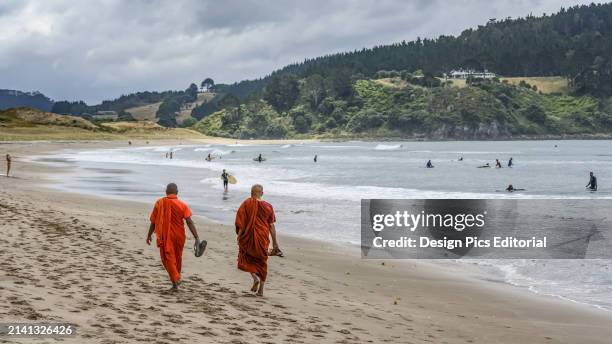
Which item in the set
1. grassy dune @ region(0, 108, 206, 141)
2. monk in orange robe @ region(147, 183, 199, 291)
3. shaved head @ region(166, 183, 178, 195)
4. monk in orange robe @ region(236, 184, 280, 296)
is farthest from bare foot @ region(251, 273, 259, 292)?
grassy dune @ region(0, 108, 206, 141)

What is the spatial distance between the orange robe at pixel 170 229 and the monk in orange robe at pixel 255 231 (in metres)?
0.87

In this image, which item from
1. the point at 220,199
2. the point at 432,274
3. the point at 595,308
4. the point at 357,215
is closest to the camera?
the point at 595,308

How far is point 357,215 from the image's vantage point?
2225 cm

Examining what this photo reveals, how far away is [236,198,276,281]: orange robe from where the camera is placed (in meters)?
9.14

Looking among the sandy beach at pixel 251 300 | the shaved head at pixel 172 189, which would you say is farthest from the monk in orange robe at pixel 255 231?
the shaved head at pixel 172 189

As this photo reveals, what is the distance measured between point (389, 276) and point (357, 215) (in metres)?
9.86

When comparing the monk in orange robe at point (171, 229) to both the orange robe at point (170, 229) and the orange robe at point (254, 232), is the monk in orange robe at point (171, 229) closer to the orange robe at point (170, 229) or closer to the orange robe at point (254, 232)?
the orange robe at point (170, 229)

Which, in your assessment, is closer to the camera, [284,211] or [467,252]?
[467,252]

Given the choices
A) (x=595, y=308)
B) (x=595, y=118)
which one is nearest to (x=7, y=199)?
(x=595, y=308)

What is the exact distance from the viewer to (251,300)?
905cm

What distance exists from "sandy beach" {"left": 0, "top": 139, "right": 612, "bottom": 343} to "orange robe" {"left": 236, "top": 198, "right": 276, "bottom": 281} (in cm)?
52

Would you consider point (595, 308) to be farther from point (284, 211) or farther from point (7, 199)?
point (7, 199)

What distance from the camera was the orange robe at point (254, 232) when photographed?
9.14m

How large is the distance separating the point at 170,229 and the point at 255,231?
1.24 m
